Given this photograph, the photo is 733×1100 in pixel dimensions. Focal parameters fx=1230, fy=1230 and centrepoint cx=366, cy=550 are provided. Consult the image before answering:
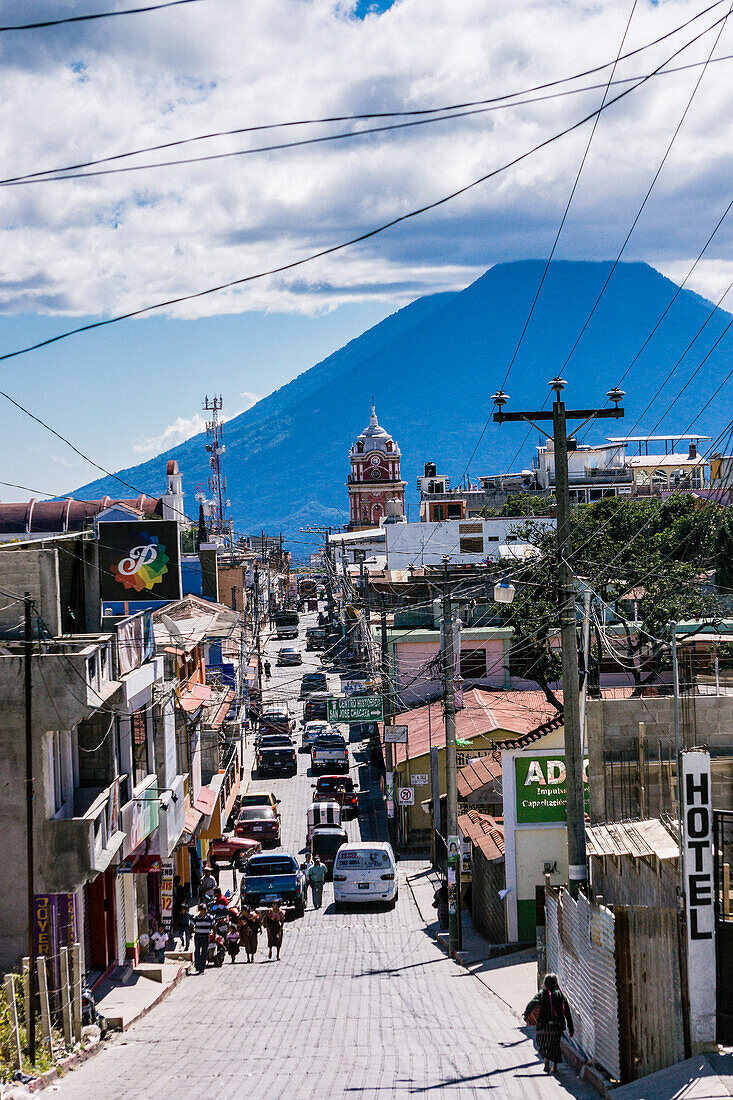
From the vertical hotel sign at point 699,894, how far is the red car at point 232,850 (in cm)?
2652

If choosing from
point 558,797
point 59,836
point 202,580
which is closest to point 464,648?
point 202,580

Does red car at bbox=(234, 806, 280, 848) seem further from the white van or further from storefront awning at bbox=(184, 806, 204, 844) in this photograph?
the white van

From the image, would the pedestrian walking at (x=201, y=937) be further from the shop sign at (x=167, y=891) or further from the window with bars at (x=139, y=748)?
the shop sign at (x=167, y=891)

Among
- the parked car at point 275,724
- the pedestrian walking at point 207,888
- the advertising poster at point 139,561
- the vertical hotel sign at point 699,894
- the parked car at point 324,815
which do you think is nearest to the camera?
the vertical hotel sign at point 699,894

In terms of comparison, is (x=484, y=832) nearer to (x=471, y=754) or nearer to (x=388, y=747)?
(x=471, y=754)

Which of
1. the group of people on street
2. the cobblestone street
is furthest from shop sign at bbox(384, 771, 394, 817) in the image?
the group of people on street

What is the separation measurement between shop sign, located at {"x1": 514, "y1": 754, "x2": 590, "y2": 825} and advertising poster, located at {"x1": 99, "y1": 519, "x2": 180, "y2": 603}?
8553 mm

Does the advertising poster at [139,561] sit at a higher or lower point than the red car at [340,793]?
higher

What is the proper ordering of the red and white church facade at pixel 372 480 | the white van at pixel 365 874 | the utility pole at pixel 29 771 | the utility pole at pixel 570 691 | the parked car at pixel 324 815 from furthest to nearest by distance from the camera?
the red and white church facade at pixel 372 480 → the parked car at pixel 324 815 → the white van at pixel 365 874 → the utility pole at pixel 29 771 → the utility pole at pixel 570 691

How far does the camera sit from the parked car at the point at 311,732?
6128 cm

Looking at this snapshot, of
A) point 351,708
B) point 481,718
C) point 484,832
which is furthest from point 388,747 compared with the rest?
point 484,832

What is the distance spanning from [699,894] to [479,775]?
22.2m

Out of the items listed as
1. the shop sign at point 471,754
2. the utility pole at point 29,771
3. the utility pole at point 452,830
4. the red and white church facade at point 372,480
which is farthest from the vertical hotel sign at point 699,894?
the red and white church facade at point 372,480

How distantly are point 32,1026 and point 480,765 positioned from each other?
22384mm
